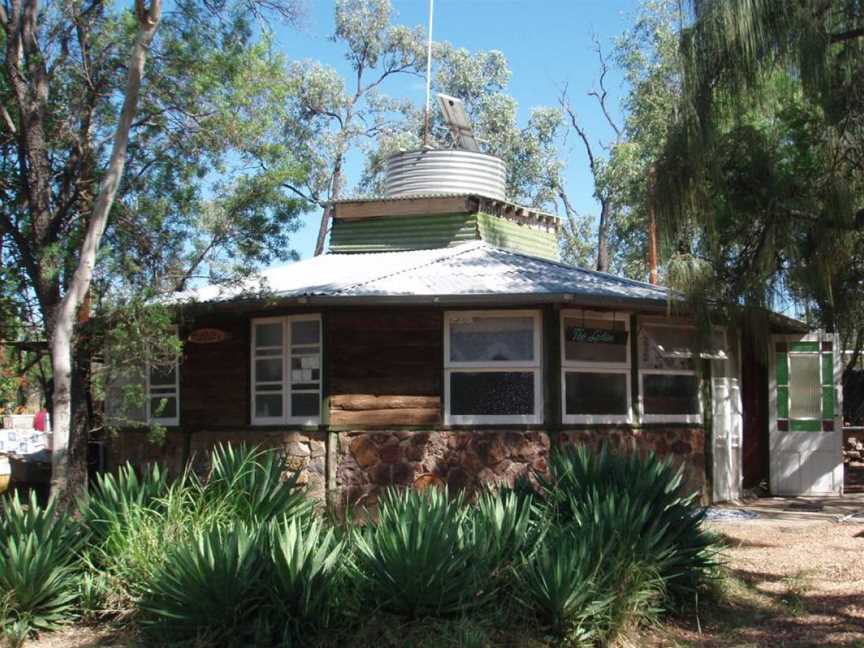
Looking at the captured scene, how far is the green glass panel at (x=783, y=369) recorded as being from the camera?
1466 centimetres

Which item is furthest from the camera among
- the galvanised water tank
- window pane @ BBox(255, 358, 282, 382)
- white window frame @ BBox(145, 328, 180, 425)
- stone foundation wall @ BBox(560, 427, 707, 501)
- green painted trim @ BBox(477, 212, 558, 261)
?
the galvanised water tank

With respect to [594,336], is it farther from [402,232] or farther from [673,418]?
[402,232]

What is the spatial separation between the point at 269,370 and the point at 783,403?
7808 mm

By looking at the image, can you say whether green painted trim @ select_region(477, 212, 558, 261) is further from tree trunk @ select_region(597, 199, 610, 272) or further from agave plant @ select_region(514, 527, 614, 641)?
tree trunk @ select_region(597, 199, 610, 272)

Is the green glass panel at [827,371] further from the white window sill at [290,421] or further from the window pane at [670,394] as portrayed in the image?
the white window sill at [290,421]

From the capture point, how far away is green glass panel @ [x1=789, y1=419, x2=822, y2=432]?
14.5 metres

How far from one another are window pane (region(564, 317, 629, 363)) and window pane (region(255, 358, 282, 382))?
3.73 meters

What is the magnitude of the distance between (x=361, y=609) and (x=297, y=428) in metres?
6.03

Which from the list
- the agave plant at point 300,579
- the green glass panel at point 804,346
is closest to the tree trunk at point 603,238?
the green glass panel at point 804,346

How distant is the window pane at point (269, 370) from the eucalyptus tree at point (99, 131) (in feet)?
6.36

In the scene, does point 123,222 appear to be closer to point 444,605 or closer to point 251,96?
point 251,96

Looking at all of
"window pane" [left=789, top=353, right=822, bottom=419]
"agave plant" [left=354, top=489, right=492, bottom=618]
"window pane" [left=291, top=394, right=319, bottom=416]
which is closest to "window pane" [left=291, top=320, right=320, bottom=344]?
"window pane" [left=291, top=394, right=319, bottom=416]

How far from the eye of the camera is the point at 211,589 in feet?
19.5

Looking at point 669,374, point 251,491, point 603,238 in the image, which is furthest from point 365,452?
point 603,238
